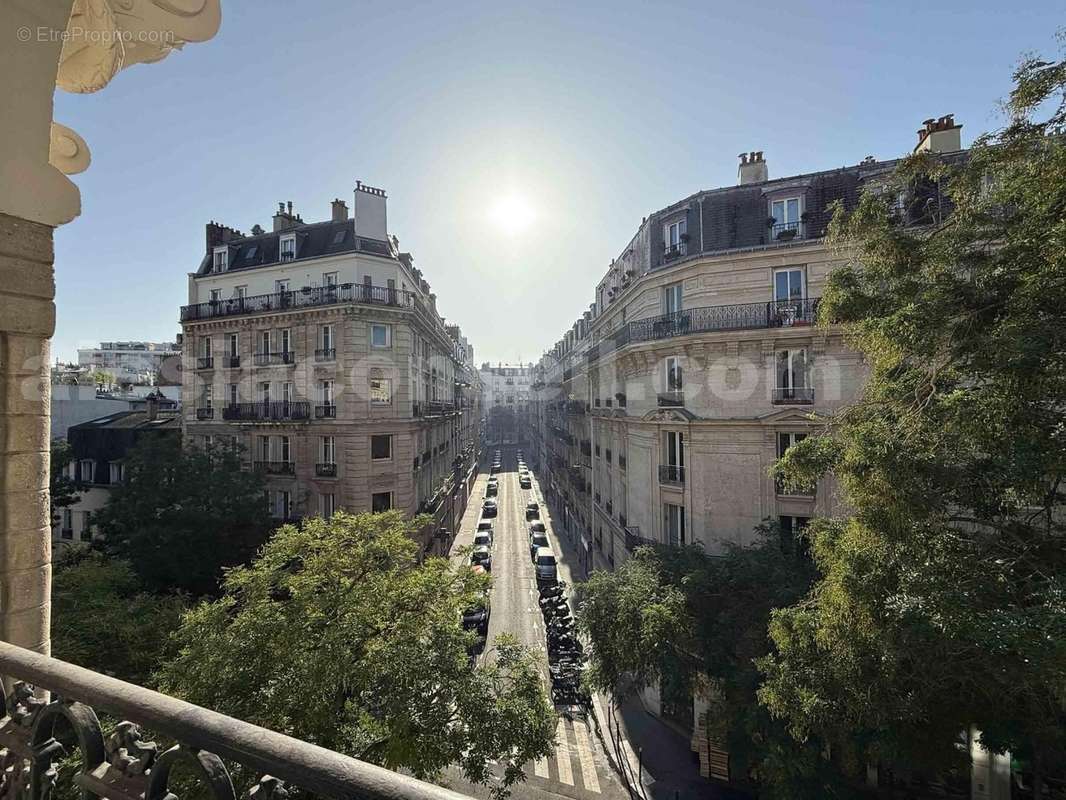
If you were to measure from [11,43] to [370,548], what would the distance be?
1090cm

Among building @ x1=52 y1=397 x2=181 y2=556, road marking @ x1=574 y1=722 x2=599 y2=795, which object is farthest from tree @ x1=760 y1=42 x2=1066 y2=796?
building @ x1=52 y1=397 x2=181 y2=556

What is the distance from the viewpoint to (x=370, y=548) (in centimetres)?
1227

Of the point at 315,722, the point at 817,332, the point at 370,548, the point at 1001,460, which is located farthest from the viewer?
the point at 817,332

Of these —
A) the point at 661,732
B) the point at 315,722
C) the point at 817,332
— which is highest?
the point at 817,332

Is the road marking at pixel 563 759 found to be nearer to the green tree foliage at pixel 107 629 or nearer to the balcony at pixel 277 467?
the green tree foliage at pixel 107 629

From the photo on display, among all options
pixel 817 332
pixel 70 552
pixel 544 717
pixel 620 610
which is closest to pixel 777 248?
pixel 817 332

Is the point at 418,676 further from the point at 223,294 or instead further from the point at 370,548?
the point at 223,294

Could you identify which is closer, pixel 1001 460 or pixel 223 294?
pixel 1001 460

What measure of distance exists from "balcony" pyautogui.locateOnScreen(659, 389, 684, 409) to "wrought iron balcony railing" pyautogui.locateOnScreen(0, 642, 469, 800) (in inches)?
731

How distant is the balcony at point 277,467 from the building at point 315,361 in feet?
0.20

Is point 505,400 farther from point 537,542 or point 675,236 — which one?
point 675,236

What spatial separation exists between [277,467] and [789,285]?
25.5 meters

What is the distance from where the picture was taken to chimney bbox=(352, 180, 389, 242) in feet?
85.7

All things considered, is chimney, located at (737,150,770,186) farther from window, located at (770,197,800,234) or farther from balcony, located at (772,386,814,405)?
balcony, located at (772,386,814,405)
